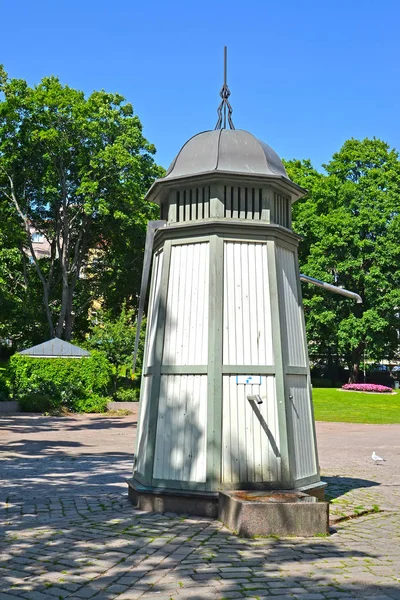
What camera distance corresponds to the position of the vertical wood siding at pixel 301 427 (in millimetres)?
8805

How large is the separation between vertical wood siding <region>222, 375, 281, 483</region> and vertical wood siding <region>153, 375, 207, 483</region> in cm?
27

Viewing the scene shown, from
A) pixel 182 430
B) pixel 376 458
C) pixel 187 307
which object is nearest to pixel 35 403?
pixel 376 458

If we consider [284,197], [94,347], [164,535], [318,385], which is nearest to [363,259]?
[318,385]

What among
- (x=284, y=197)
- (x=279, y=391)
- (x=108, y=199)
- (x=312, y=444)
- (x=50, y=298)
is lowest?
(x=312, y=444)

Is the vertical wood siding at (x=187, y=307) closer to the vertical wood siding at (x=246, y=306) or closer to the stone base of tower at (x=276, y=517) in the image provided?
the vertical wood siding at (x=246, y=306)

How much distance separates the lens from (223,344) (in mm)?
8703

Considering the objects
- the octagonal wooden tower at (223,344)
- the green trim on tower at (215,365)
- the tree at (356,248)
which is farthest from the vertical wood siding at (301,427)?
the tree at (356,248)

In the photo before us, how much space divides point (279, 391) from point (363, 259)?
128 feet

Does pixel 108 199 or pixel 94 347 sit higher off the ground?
pixel 108 199

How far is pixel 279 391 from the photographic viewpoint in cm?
867

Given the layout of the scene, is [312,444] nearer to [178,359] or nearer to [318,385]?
[178,359]

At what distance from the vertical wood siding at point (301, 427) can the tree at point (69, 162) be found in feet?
98.4

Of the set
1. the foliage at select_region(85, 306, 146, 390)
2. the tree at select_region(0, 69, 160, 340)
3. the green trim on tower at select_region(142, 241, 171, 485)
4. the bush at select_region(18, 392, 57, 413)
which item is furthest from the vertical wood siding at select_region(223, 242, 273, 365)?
the tree at select_region(0, 69, 160, 340)

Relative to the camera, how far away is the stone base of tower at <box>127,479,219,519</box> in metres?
8.15
